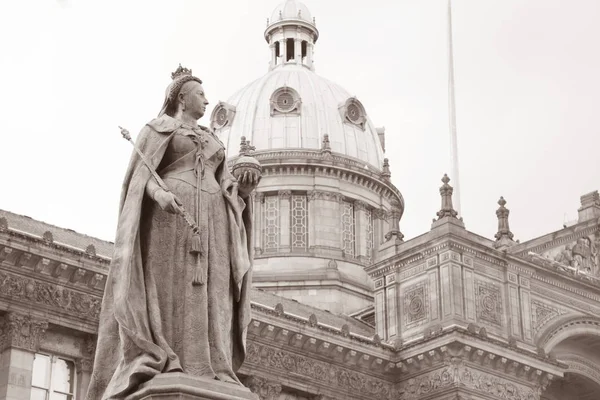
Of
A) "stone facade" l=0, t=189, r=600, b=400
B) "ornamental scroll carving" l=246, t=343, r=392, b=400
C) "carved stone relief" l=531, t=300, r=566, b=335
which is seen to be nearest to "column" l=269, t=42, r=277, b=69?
"stone facade" l=0, t=189, r=600, b=400

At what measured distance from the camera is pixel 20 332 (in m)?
32.1

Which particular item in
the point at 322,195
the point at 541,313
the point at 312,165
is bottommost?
the point at 541,313

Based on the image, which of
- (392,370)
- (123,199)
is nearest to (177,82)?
(123,199)

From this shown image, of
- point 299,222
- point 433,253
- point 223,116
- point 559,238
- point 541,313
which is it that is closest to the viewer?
point 433,253

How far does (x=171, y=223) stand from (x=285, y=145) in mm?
47749

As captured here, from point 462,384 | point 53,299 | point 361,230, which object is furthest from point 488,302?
point 361,230

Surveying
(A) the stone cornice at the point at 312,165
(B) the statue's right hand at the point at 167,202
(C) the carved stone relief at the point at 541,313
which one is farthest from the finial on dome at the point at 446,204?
(B) the statue's right hand at the point at 167,202

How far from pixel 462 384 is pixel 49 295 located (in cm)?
1271

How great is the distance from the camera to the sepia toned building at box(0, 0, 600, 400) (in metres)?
32.8

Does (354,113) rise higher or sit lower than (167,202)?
higher

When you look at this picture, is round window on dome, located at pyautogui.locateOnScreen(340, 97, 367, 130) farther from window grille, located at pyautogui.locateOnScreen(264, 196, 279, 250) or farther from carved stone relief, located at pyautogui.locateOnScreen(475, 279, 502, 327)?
carved stone relief, located at pyautogui.locateOnScreen(475, 279, 502, 327)

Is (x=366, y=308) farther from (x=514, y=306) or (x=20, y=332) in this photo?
(x=20, y=332)

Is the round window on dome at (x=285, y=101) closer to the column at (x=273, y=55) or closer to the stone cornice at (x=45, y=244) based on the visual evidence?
the column at (x=273, y=55)

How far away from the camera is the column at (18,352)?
1230 inches
